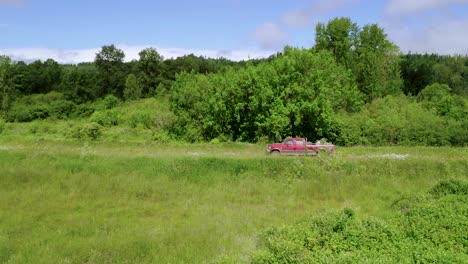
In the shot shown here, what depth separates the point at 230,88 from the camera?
1516 inches

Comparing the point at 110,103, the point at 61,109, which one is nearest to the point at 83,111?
the point at 61,109

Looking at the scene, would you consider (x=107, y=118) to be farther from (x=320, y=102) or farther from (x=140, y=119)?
(x=320, y=102)

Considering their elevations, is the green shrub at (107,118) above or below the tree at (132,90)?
below

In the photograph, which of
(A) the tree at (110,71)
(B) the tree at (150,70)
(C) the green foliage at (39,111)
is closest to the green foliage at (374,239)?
(C) the green foliage at (39,111)

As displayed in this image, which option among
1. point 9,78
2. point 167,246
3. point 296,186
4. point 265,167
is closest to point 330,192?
point 296,186

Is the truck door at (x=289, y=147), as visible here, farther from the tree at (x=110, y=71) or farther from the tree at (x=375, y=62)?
the tree at (x=110, y=71)

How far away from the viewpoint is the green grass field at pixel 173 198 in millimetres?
10984

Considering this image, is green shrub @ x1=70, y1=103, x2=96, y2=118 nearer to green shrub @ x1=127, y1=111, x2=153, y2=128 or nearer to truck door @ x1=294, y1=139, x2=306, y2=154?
green shrub @ x1=127, y1=111, x2=153, y2=128

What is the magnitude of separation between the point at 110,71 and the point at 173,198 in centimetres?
8028

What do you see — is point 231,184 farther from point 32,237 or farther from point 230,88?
point 230,88

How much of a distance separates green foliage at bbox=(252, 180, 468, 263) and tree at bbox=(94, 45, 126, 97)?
83595 mm

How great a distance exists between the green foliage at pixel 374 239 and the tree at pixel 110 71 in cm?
8360

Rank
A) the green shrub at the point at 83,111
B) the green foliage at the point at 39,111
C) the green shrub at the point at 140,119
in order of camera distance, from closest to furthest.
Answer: the green shrub at the point at 140,119 < the green foliage at the point at 39,111 < the green shrub at the point at 83,111

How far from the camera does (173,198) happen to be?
17359 mm
